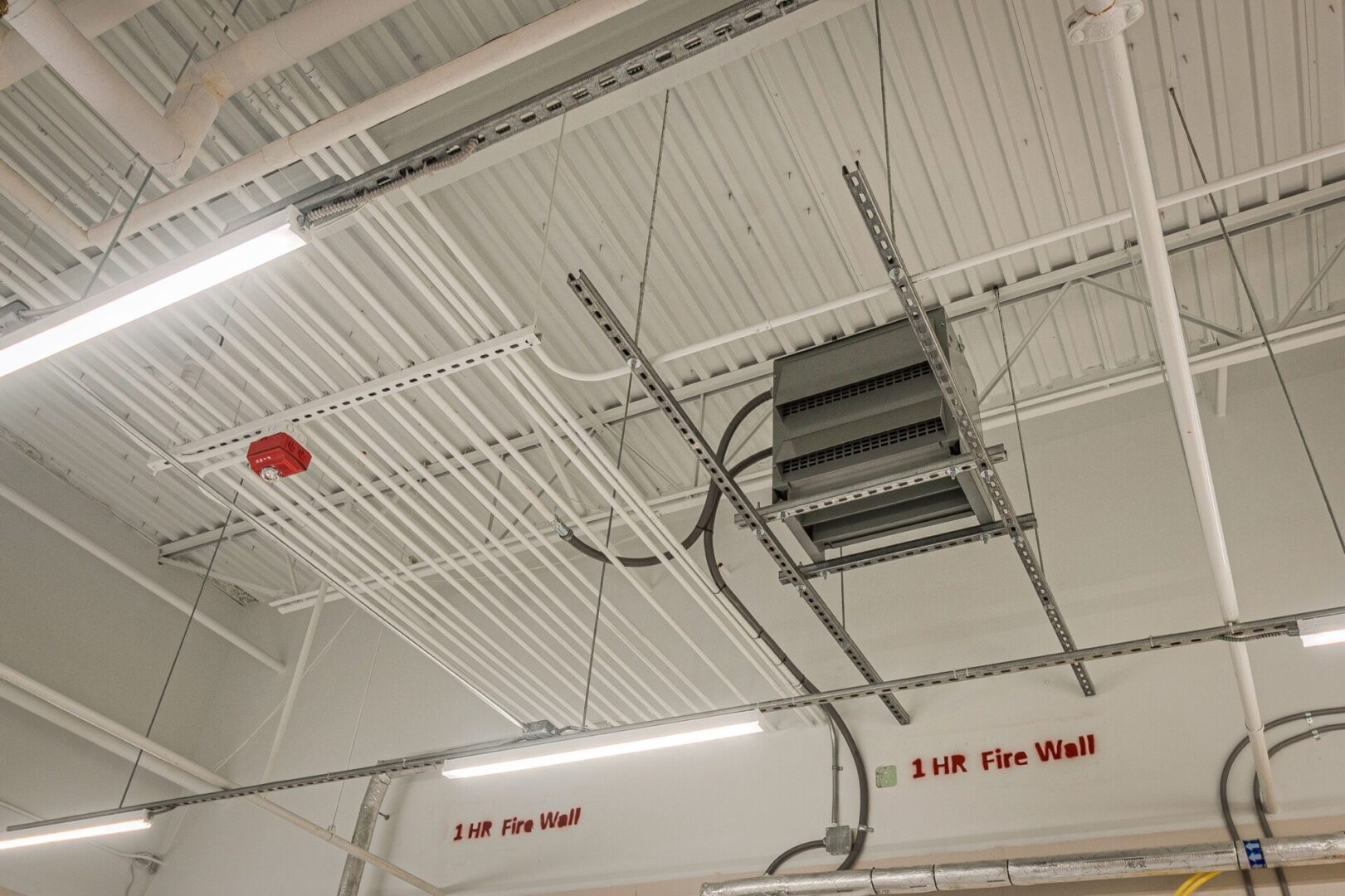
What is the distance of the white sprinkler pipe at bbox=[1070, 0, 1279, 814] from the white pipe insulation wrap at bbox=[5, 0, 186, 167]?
2.56m

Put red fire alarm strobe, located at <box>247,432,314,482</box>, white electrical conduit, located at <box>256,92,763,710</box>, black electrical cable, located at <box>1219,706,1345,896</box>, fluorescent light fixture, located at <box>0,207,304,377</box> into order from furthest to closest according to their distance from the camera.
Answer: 1. red fire alarm strobe, located at <box>247,432,314,482</box>
2. black electrical cable, located at <box>1219,706,1345,896</box>
3. white electrical conduit, located at <box>256,92,763,710</box>
4. fluorescent light fixture, located at <box>0,207,304,377</box>

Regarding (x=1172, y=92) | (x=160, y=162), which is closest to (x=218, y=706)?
(x=160, y=162)

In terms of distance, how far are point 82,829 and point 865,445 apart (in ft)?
13.2

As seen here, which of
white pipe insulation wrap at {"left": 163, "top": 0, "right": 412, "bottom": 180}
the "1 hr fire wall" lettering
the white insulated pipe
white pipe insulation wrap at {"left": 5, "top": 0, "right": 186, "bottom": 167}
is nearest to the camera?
the white insulated pipe

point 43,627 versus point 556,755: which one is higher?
point 43,627

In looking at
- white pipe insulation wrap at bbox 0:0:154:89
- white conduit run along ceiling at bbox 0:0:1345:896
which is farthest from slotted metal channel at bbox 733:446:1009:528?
white pipe insulation wrap at bbox 0:0:154:89

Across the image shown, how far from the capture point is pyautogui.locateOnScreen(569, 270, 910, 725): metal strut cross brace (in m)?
3.21

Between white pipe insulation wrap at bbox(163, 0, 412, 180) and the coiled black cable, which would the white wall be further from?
white pipe insulation wrap at bbox(163, 0, 412, 180)

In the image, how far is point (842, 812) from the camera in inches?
191

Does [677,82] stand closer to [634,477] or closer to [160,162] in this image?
[160,162]

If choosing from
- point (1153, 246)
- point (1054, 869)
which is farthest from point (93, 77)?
point (1054, 869)

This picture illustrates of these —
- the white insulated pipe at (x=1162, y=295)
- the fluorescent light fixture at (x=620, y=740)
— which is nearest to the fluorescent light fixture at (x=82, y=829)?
the fluorescent light fixture at (x=620, y=740)

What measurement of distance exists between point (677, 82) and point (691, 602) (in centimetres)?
319

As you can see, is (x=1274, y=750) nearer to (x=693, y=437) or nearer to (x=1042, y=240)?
(x=1042, y=240)
